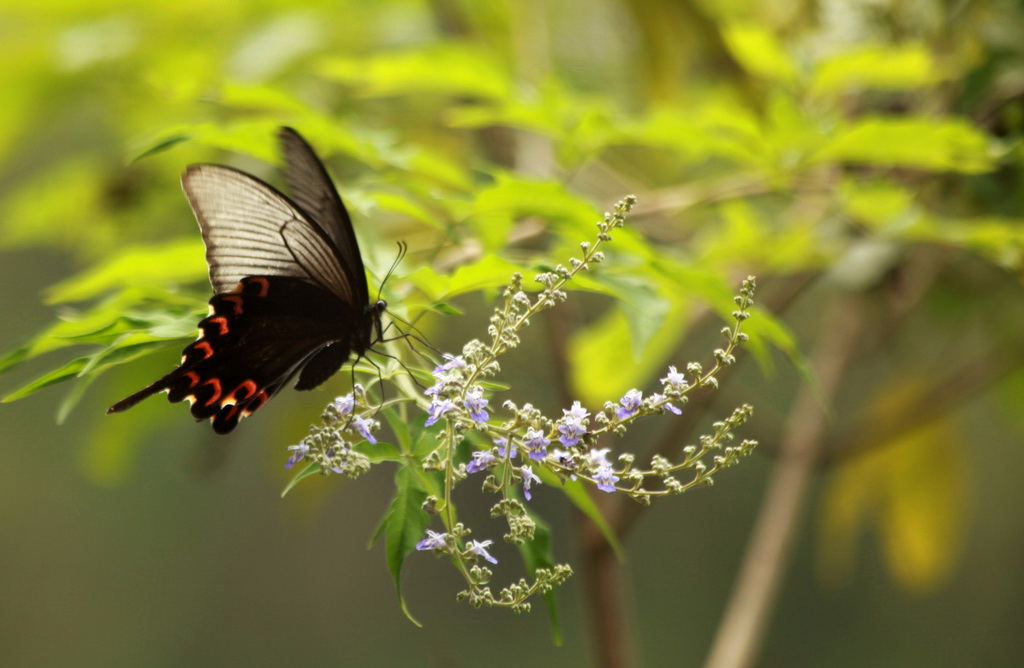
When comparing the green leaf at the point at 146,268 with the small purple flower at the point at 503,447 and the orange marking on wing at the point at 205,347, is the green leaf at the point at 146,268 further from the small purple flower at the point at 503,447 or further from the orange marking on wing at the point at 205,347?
the small purple flower at the point at 503,447

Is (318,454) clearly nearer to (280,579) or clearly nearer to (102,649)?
(280,579)

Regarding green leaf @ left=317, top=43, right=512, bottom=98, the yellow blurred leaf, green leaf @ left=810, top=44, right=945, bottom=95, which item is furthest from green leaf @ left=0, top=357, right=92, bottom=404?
the yellow blurred leaf

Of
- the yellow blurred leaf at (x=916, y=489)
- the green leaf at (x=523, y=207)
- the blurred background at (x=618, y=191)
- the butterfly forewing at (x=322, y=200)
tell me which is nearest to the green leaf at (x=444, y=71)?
the blurred background at (x=618, y=191)

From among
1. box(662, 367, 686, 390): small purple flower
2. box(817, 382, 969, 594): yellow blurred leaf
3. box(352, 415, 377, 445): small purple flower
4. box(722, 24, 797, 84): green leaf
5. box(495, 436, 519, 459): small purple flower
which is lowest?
box(352, 415, 377, 445): small purple flower

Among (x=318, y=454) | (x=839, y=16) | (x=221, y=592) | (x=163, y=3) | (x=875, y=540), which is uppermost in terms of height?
(x=875, y=540)

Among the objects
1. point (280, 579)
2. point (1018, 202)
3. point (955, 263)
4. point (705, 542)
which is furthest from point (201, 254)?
point (280, 579)

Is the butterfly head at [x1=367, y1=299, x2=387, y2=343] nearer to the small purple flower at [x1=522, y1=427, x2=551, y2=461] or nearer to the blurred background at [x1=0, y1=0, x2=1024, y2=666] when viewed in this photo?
the blurred background at [x1=0, y1=0, x2=1024, y2=666]
